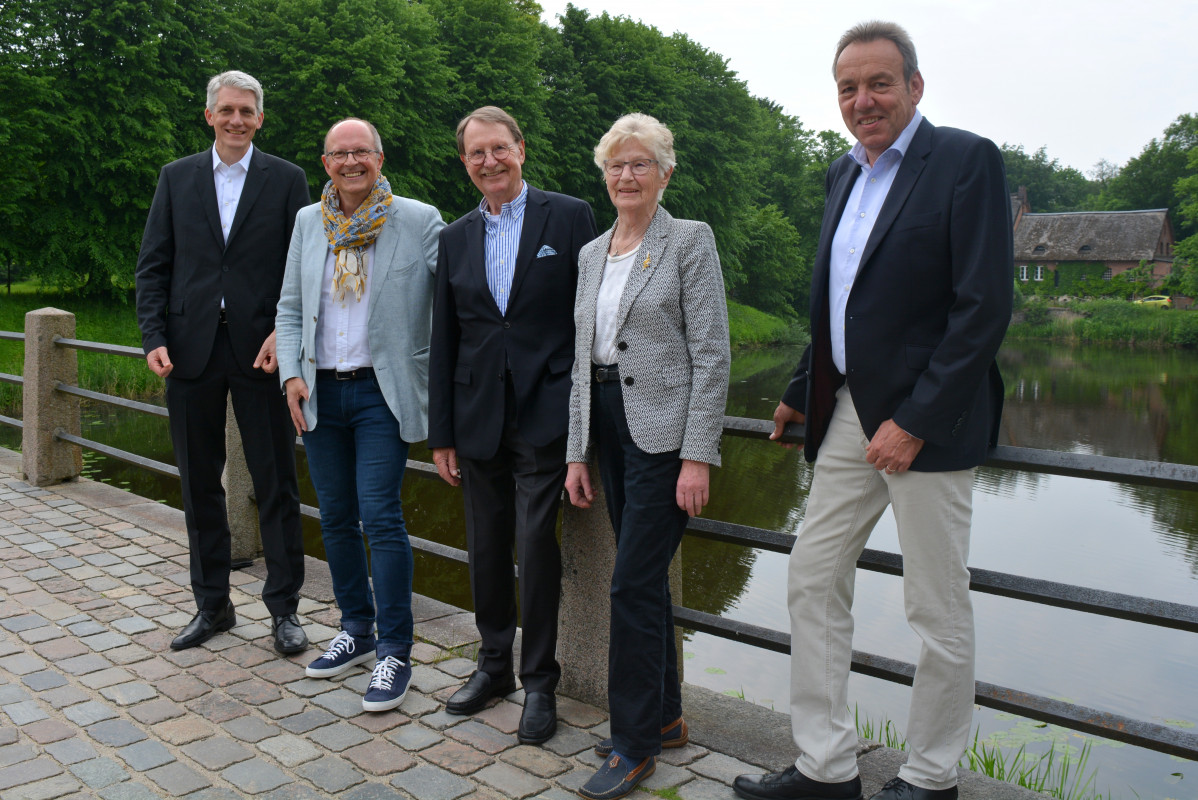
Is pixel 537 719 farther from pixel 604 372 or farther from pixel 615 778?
pixel 604 372

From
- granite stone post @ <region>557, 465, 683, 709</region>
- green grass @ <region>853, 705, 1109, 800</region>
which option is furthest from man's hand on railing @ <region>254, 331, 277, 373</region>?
green grass @ <region>853, 705, 1109, 800</region>

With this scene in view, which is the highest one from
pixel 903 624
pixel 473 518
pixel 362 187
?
pixel 362 187

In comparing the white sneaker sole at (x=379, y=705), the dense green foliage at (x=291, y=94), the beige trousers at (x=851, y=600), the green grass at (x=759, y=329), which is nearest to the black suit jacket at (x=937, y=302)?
the beige trousers at (x=851, y=600)

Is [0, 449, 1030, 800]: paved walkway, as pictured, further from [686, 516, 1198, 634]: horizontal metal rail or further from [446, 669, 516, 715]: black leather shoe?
[686, 516, 1198, 634]: horizontal metal rail

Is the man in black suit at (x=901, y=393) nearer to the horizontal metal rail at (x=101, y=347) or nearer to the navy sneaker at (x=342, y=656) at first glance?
the navy sneaker at (x=342, y=656)

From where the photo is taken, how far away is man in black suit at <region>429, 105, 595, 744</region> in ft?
11.5

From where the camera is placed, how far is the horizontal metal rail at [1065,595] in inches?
105

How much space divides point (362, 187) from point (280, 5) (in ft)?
91.5

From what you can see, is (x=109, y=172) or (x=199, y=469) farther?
(x=109, y=172)

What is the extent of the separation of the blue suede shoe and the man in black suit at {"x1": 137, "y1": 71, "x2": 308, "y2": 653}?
175 centimetres

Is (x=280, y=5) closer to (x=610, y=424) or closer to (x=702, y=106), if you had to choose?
(x=702, y=106)

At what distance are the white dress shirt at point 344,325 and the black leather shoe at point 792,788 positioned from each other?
209 centimetres

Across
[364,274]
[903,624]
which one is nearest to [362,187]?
[364,274]

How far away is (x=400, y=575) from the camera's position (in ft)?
13.0
